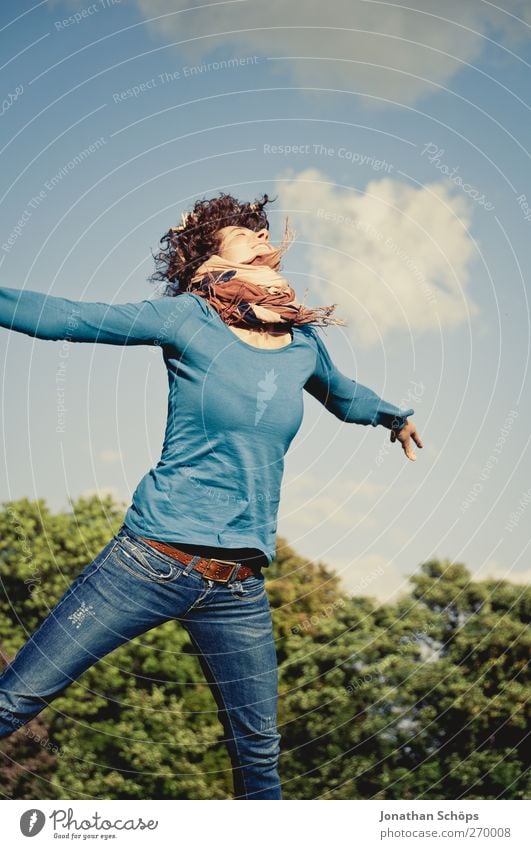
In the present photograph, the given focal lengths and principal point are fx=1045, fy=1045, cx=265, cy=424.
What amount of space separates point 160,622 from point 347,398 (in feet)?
5.39

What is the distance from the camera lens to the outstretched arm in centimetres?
546

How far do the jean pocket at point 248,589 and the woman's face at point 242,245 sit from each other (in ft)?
5.49

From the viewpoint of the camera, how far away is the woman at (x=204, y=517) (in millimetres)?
4621

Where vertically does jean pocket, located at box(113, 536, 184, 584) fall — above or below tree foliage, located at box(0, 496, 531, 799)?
below

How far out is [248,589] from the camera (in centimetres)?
487

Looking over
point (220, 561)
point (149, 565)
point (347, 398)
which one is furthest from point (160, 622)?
point (347, 398)

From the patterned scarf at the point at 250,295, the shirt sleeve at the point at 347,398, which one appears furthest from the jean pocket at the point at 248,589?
the patterned scarf at the point at 250,295

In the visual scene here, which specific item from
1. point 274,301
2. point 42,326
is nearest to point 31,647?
point 42,326

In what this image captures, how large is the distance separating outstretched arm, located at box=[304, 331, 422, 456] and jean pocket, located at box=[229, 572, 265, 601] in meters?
1.11

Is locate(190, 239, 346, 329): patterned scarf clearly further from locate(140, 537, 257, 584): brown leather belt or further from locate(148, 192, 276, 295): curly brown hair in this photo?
locate(140, 537, 257, 584): brown leather belt

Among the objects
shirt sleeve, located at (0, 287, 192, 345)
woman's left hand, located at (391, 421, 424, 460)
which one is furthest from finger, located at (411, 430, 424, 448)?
shirt sleeve, located at (0, 287, 192, 345)

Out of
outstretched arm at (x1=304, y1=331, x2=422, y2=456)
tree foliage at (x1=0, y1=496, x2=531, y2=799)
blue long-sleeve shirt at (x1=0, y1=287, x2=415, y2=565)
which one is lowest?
blue long-sleeve shirt at (x1=0, y1=287, x2=415, y2=565)
